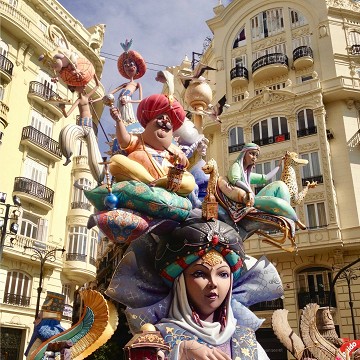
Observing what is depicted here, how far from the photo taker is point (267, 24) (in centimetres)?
2602

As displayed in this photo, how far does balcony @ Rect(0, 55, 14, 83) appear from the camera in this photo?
742 inches

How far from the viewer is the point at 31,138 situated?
19.6m

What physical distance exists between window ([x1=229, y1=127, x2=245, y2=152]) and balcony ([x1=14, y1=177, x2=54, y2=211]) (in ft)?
30.3

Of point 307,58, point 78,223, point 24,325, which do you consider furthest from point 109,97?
point 307,58

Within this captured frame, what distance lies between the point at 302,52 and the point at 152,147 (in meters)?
20.7

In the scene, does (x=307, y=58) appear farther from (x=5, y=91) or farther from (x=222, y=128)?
(x=5, y=91)

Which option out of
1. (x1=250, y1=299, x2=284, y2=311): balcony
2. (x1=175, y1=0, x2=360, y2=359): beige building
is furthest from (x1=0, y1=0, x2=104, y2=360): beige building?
(x1=250, y1=299, x2=284, y2=311): balcony

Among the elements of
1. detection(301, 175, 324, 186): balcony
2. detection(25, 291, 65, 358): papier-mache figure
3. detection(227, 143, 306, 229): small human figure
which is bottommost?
detection(25, 291, 65, 358): papier-mache figure

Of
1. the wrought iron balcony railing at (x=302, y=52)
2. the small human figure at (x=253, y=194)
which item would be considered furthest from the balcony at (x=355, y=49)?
the small human figure at (x=253, y=194)

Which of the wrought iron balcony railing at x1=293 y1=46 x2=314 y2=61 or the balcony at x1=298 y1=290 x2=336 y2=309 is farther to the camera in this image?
the wrought iron balcony railing at x1=293 y1=46 x2=314 y2=61

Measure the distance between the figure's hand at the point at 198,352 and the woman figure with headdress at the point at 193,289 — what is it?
0.05m

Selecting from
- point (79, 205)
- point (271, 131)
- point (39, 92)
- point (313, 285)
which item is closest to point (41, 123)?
point (39, 92)

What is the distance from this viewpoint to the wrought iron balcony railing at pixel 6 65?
19.0 metres

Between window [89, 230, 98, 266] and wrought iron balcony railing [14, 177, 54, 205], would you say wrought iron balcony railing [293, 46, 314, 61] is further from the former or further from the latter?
wrought iron balcony railing [14, 177, 54, 205]
